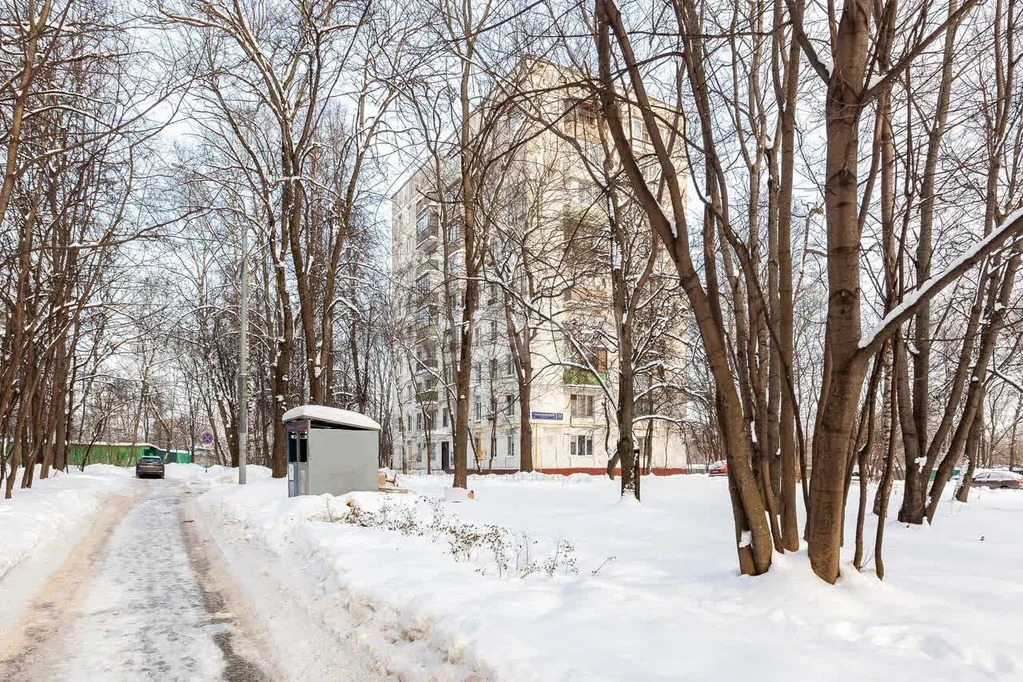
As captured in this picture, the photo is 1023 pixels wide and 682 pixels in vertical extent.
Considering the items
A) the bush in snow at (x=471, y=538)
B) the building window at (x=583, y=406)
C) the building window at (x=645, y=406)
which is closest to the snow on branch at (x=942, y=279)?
the bush in snow at (x=471, y=538)

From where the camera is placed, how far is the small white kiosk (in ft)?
54.3

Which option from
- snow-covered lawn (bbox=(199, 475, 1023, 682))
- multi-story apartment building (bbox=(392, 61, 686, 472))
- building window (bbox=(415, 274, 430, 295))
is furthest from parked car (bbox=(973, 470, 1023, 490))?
snow-covered lawn (bbox=(199, 475, 1023, 682))

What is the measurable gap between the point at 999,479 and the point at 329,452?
33.4m

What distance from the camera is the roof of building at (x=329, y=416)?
16625 mm

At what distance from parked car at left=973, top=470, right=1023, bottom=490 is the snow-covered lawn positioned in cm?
3052

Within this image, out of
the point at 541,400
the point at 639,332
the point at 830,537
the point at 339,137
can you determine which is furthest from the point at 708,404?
the point at 541,400

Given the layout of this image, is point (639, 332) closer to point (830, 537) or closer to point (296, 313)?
point (296, 313)

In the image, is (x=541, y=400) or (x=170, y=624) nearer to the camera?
(x=170, y=624)

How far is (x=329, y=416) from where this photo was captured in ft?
55.6

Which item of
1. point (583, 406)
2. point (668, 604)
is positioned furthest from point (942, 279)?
point (583, 406)

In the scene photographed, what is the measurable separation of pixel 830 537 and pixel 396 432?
210ft

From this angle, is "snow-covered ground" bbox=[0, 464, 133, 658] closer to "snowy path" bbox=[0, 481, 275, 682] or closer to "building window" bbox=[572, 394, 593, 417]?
"snowy path" bbox=[0, 481, 275, 682]

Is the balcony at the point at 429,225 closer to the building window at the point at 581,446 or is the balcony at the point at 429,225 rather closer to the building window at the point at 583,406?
the building window at the point at 583,406

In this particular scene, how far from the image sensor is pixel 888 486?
5879 millimetres
